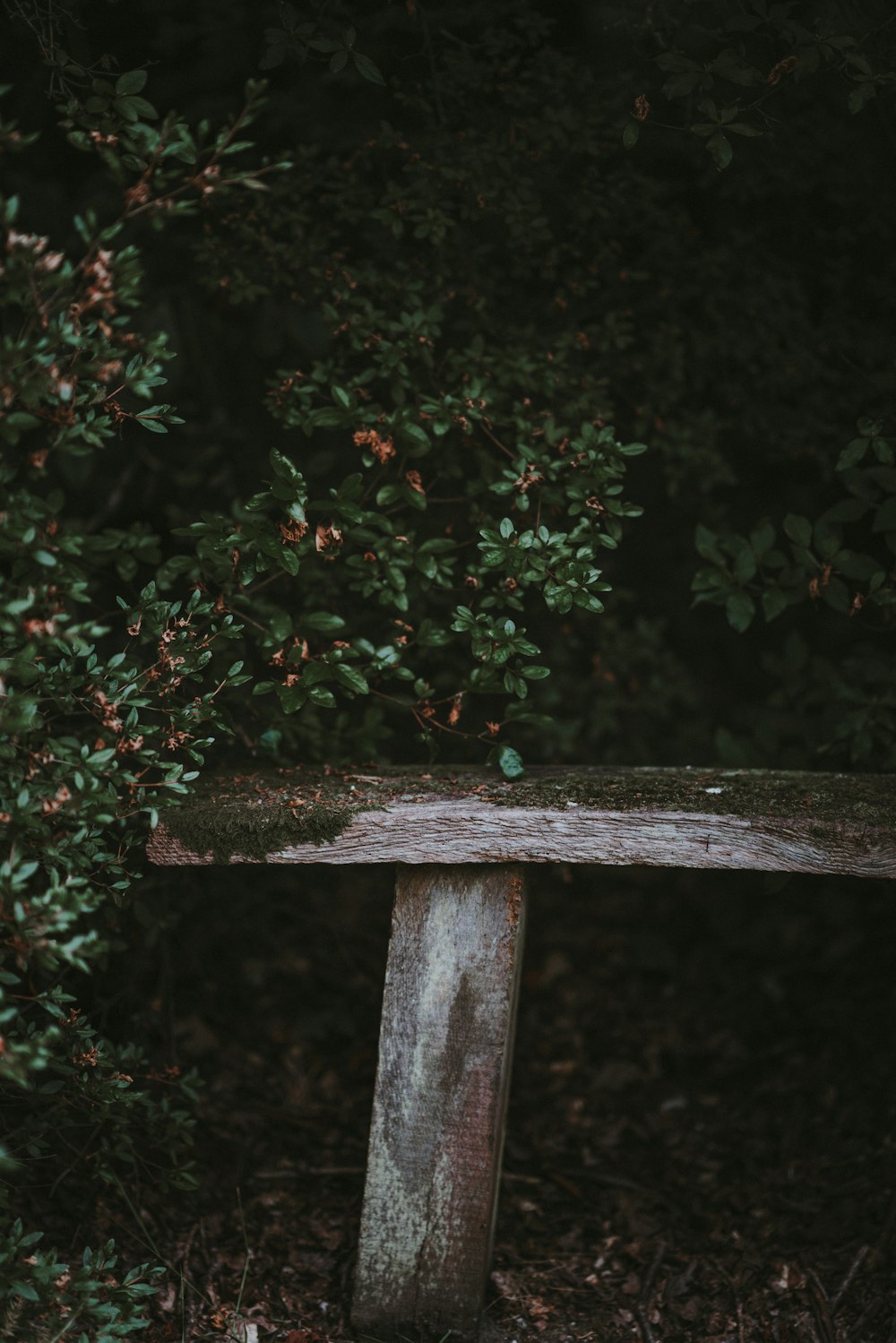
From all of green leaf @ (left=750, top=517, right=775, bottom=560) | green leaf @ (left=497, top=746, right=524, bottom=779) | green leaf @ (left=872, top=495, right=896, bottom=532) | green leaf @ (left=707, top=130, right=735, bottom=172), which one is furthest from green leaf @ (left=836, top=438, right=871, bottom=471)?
green leaf @ (left=497, top=746, right=524, bottom=779)

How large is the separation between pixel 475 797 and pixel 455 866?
0.44 feet

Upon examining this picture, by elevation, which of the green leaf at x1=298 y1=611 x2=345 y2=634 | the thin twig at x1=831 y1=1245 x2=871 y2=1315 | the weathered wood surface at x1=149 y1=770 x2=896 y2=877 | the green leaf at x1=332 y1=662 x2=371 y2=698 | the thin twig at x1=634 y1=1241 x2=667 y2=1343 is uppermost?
the green leaf at x1=298 y1=611 x2=345 y2=634

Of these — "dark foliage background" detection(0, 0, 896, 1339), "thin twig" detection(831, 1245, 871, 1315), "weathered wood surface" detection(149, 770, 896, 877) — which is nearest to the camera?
"dark foliage background" detection(0, 0, 896, 1339)

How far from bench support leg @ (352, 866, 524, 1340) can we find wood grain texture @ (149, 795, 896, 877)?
10 cm

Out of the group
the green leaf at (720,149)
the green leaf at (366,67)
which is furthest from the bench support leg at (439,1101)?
the green leaf at (366,67)

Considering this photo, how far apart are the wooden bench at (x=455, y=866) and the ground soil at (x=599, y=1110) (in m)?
0.24

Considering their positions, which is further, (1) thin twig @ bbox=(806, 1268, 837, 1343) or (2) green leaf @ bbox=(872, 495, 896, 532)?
(2) green leaf @ bbox=(872, 495, 896, 532)

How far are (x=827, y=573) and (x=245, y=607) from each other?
1.26 m

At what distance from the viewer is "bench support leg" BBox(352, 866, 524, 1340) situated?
1.86 m

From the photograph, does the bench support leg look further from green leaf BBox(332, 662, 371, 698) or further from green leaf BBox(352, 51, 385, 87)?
green leaf BBox(352, 51, 385, 87)

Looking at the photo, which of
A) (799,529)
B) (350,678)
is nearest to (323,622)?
(350,678)

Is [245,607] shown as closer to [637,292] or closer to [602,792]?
[602,792]

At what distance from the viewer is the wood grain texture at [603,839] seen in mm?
1782

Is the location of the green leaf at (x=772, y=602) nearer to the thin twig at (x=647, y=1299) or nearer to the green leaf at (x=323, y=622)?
the green leaf at (x=323, y=622)
